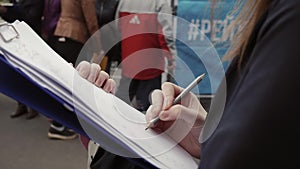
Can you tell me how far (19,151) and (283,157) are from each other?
101 inches

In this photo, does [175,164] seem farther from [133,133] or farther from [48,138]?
[48,138]

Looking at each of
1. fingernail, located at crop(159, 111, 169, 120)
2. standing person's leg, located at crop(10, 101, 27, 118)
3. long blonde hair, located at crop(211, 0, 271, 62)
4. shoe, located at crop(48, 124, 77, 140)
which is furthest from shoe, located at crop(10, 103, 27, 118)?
long blonde hair, located at crop(211, 0, 271, 62)

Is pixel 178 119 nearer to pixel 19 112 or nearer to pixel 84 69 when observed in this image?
pixel 84 69

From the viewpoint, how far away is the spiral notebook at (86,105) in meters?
0.43

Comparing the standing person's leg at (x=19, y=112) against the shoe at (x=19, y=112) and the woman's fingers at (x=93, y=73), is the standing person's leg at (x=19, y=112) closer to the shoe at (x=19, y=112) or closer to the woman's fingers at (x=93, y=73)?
the shoe at (x=19, y=112)

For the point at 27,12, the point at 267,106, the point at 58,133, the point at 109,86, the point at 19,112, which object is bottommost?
the point at 19,112

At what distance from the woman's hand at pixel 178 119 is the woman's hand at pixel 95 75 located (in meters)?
0.09

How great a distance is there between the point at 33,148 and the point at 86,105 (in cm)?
243

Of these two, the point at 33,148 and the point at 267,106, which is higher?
the point at 267,106

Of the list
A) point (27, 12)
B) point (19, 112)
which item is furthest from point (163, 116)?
point (19, 112)

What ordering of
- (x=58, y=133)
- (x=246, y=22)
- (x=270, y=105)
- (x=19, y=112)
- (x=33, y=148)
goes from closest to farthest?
(x=270, y=105) < (x=246, y=22) < (x=33, y=148) < (x=58, y=133) < (x=19, y=112)

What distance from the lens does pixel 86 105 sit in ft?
1.42

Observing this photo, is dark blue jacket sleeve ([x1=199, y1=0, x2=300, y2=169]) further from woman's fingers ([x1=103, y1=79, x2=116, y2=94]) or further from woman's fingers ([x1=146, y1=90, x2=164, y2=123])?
woman's fingers ([x1=103, y1=79, x2=116, y2=94])

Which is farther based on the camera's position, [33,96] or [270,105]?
[33,96]
